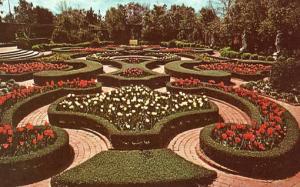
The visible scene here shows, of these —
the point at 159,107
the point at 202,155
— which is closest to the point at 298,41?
the point at 159,107

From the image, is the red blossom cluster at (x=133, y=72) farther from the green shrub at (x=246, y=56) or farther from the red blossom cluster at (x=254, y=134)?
the green shrub at (x=246, y=56)

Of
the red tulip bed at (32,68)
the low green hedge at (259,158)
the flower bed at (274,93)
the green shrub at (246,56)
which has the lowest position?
the low green hedge at (259,158)

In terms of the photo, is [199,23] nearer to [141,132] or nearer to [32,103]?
[32,103]

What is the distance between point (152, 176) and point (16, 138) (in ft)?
16.4

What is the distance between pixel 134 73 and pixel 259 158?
46.9 feet

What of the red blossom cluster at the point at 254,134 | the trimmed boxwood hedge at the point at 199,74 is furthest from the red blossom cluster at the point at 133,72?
the red blossom cluster at the point at 254,134

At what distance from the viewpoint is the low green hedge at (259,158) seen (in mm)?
9555

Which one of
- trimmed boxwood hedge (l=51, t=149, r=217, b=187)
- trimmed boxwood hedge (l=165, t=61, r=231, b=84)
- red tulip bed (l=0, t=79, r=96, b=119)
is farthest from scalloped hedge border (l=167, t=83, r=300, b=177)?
trimmed boxwood hedge (l=165, t=61, r=231, b=84)

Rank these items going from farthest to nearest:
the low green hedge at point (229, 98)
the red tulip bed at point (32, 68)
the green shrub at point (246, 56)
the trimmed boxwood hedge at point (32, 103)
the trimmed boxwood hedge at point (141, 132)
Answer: the green shrub at point (246, 56)
the red tulip bed at point (32, 68)
the low green hedge at point (229, 98)
the trimmed boxwood hedge at point (32, 103)
the trimmed boxwood hedge at point (141, 132)

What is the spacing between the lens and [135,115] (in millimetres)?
13164

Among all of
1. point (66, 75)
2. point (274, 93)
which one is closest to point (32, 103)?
point (66, 75)

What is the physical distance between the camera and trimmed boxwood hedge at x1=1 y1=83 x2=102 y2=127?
1341cm

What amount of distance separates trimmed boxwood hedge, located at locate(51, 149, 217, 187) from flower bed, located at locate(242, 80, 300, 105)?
35.4ft

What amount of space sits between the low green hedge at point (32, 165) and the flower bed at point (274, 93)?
43.1ft
